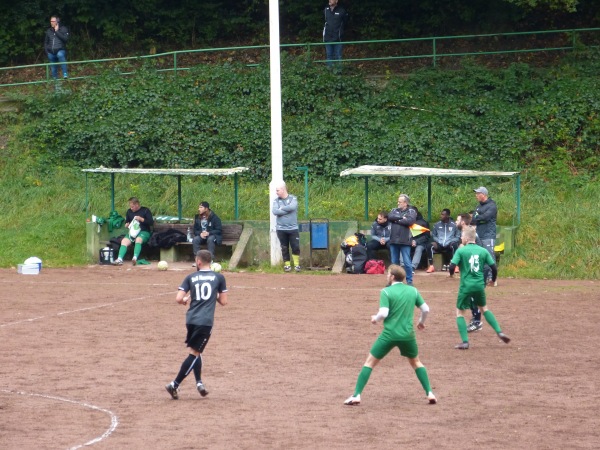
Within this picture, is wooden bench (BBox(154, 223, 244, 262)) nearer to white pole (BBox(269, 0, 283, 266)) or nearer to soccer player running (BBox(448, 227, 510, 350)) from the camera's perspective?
white pole (BBox(269, 0, 283, 266))

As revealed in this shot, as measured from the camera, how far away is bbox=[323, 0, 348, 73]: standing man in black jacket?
3369cm

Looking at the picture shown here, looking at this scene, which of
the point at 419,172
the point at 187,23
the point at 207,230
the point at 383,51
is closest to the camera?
the point at 419,172

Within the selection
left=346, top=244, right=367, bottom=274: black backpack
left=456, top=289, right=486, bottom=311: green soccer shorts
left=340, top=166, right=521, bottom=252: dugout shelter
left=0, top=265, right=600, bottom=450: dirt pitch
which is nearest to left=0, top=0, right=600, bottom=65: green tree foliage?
left=340, top=166, right=521, bottom=252: dugout shelter

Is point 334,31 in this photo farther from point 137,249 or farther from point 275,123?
point 137,249

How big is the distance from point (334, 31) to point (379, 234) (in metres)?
11.7

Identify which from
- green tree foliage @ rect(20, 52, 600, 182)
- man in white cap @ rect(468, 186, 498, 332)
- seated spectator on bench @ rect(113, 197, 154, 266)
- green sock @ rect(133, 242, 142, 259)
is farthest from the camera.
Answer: green tree foliage @ rect(20, 52, 600, 182)

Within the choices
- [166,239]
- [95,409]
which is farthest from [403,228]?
[95,409]

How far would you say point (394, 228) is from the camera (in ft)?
71.0

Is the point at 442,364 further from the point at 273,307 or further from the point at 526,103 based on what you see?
the point at 526,103

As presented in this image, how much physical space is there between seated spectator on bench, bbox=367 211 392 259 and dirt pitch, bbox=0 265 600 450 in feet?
8.31

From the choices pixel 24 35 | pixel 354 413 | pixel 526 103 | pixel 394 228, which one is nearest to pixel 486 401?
pixel 354 413

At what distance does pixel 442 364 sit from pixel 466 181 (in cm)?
1516

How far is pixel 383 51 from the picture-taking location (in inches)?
1437

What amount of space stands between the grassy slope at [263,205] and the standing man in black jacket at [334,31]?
5.64 meters
